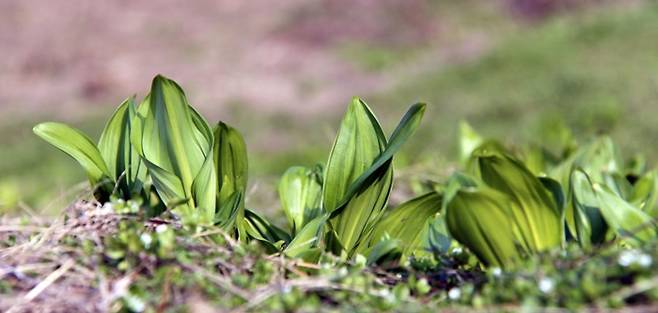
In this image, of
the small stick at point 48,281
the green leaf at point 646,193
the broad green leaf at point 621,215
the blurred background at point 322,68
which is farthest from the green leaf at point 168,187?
the blurred background at point 322,68

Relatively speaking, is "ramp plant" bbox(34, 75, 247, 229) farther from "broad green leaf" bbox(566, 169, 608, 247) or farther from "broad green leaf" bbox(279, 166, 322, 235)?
"broad green leaf" bbox(566, 169, 608, 247)

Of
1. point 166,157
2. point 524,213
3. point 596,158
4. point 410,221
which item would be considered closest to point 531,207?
point 524,213

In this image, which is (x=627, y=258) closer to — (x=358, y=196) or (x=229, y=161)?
(x=358, y=196)

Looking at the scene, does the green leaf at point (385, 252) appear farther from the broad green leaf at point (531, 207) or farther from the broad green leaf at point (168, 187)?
the broad green leaf at point (168, 187)

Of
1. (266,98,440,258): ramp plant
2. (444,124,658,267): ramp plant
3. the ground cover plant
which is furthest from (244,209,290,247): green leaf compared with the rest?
(444,124,658,267): ramp plant

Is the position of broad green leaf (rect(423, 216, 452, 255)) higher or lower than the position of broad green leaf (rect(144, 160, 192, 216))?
lower

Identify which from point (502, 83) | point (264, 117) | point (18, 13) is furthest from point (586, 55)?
point (18, 13)
